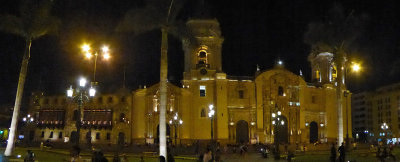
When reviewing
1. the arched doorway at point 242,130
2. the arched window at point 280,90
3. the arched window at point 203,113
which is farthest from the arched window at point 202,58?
the arched window at point 280,90

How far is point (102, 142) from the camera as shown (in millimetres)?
52562

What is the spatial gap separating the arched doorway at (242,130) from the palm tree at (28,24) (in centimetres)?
3192

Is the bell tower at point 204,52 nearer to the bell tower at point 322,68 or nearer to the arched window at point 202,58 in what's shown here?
the arched window at point 202,58

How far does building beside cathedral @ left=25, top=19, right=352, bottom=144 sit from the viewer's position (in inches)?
2010

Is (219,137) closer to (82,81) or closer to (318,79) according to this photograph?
(318,79)

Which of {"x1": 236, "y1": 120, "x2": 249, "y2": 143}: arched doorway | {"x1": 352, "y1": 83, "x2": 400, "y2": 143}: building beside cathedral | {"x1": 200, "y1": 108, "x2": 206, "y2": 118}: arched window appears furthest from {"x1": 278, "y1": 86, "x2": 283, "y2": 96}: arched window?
{"x1": 352, "y1": 83, "x2": 400, "y2": 143}: building beside cathedral

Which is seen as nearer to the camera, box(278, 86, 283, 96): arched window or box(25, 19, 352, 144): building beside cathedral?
box(25, 19, 352, 144): building beside cathedral

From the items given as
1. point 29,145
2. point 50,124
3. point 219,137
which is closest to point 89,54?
point 29,145

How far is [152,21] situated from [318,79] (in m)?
44.3

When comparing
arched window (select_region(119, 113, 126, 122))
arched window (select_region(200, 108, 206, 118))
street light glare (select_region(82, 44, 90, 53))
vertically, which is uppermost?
street light glare (select_region(82, 44, 90, 53))

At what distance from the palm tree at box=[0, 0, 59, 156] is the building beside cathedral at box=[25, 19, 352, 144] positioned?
24967mm

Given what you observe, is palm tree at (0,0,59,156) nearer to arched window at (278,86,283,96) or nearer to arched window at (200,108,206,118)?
arched window at (200,108,206,118)

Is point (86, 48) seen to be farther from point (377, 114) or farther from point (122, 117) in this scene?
point (377, 114)

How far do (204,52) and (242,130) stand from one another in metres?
11.5
